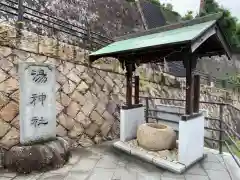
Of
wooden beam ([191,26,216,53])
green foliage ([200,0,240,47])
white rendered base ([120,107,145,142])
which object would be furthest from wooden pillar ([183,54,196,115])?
green foliage ([200,0,240,47])

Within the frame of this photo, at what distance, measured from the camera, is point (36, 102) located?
4105 millimetres

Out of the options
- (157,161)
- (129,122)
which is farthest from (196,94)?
(129,122)

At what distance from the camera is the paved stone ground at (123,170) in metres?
3.72

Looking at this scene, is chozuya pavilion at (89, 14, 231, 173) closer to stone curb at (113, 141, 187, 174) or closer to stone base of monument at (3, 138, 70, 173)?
stone curb at (113, 141, 187, 174)

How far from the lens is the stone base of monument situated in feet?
12.5

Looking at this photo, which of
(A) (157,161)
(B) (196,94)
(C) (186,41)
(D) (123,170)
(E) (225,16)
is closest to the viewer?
(C) (186,41)

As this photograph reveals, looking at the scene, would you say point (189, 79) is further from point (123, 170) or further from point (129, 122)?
point (123, 170)

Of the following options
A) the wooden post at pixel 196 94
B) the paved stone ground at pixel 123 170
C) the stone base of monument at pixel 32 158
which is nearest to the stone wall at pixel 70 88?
the stone base of monument at pixel 32 158

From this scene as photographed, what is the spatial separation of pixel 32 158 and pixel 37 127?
0.62m

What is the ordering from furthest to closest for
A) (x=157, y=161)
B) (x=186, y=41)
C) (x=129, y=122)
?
(x=129, y=122), (x=157, y=161), (x=186, y=41)

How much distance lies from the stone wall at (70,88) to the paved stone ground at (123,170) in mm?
986

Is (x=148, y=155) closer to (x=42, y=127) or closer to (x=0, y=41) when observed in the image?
(x=42, y=127)

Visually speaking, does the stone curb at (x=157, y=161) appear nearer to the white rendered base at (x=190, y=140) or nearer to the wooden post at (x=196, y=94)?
the white rendered base at (x=190, y=140)

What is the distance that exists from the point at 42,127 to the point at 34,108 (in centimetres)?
44
